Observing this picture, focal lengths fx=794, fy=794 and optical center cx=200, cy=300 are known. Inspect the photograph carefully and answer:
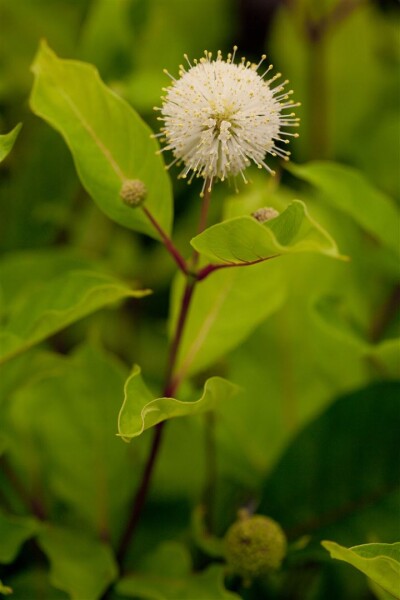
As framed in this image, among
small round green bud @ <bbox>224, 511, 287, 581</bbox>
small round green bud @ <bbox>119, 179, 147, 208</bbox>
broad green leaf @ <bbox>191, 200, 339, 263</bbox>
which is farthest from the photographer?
small round green bud @ <bbox>224, 511, 287, 581</bbox>

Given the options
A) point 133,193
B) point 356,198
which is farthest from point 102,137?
point 356,198

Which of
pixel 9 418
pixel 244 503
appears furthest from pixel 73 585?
pixel 244 503

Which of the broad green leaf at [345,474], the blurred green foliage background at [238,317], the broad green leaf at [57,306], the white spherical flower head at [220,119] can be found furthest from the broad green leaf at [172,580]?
the white spherical flower head at [220,119]

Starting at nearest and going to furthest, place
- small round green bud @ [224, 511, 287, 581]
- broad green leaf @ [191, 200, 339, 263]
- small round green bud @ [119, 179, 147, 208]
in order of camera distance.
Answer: broad green leaf @ [191, 200, 339, 263]
small round green bud @ [119, 179, 147, 208]
small round green bud @ [224, 511, 287, 581]

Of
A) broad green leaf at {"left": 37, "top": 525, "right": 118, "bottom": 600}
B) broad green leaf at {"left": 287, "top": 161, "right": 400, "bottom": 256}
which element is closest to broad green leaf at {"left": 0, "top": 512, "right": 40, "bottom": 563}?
broad green leaf at {"left": 37, "top": 525, "right": 118, "bottom": 600}

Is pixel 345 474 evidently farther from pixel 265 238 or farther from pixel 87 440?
pixel 265 238

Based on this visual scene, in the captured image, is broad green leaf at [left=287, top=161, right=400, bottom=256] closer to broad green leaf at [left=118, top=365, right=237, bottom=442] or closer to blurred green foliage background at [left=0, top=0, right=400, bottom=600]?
blurred green foliage background at [left=0, top=0, right=400, bottom=600]

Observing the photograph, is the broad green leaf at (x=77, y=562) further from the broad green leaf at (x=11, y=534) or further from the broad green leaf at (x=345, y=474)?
the broad green leaf at (x=345, y=474)
